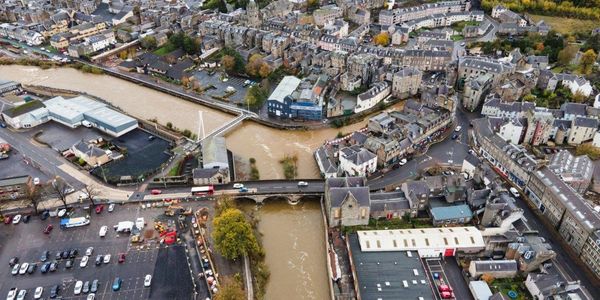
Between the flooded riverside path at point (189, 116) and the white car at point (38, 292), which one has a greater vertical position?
the flooded riverside path at point (189, 116)

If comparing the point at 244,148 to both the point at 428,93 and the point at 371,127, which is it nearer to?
the point at 371,127

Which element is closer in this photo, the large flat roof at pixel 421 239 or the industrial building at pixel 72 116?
the large flat roof at pixel 421 239

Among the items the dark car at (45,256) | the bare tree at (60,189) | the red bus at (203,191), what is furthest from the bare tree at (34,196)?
the red bus at (203,191)

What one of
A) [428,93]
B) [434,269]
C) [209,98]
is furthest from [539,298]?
[209,98]

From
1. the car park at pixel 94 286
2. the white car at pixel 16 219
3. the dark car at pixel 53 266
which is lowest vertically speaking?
the car park at pixel 94 286

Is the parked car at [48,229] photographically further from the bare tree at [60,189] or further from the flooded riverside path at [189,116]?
the flooded riverside path at [189,116]

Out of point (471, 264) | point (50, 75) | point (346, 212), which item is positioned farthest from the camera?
point (50, 75)

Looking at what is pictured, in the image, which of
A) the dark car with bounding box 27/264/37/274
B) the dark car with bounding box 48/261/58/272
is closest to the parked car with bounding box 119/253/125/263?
the dark car with bounding box 48/261/58/272
